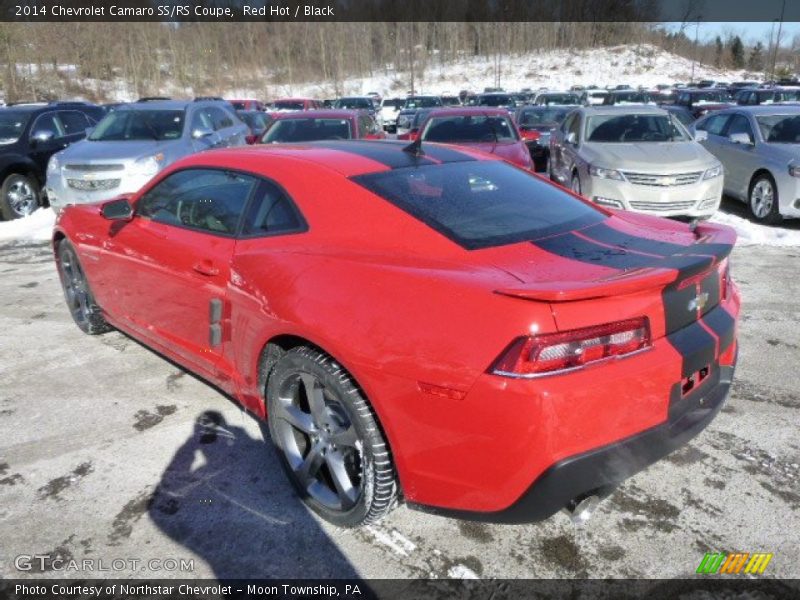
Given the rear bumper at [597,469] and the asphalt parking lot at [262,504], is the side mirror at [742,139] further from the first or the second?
the rear bumper at [597,469]

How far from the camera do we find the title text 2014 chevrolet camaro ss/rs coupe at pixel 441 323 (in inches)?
79.0

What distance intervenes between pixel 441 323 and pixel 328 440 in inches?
33.4

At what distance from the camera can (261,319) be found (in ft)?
9.02

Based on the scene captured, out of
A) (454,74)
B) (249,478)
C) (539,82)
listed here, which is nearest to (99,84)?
(454,74)

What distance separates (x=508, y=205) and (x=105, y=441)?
2.46 meters

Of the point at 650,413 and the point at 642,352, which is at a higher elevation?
the point at 642,352

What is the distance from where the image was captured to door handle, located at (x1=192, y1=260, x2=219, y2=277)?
3.10 meters

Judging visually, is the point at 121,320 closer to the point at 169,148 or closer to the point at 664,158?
the point at 169,148

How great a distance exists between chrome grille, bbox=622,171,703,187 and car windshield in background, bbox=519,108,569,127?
8.15 meters

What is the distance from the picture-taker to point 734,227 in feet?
27.1

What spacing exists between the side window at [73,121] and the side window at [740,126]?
1138 cm

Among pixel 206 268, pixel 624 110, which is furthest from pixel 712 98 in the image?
pixel 206 268

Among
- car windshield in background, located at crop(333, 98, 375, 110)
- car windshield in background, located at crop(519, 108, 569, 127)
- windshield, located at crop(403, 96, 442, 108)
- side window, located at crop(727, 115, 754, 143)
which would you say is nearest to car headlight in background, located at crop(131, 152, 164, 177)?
side window, located at crop(727, 115, 754, 143)

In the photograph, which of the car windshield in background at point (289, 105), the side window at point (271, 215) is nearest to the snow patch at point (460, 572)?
the side window at point (271, 215)
